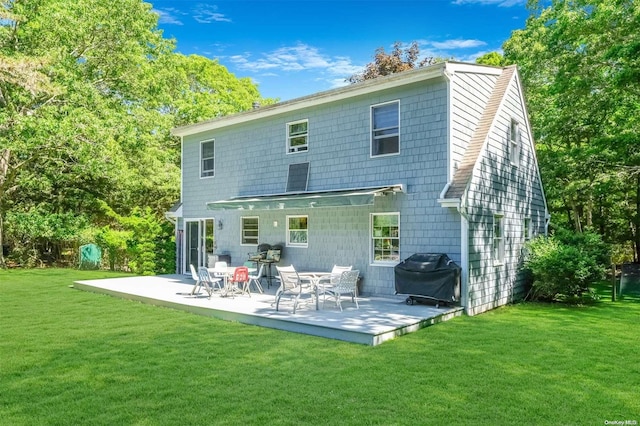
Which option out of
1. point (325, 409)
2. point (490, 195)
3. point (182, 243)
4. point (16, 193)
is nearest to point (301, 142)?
point (490, 195)

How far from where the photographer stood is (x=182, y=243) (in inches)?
722

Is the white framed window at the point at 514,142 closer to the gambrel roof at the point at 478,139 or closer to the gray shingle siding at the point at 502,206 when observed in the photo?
the gray shingle siding at the point at 502,206

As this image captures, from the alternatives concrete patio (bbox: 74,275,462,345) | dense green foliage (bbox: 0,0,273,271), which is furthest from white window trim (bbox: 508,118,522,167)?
dense green foliage (bbox: 0,0,273,271)

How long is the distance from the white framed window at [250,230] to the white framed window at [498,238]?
745 centimetres

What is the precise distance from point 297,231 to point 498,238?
5888 mm

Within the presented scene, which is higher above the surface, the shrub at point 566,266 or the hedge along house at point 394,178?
the hedge along house at point 394,178

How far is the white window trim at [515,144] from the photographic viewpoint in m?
13.6

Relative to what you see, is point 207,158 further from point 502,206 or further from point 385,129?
point 502,206

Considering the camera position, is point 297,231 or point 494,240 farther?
point 297,231

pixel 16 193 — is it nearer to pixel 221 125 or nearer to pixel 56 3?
pixel 56 3

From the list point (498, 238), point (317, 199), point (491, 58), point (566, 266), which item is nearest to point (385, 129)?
point (317, 199)

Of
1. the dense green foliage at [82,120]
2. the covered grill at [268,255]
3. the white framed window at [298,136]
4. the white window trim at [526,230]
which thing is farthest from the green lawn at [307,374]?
the dense green foliage at [82,120]

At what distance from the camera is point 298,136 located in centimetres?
1426

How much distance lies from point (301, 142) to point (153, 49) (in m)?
15.1
